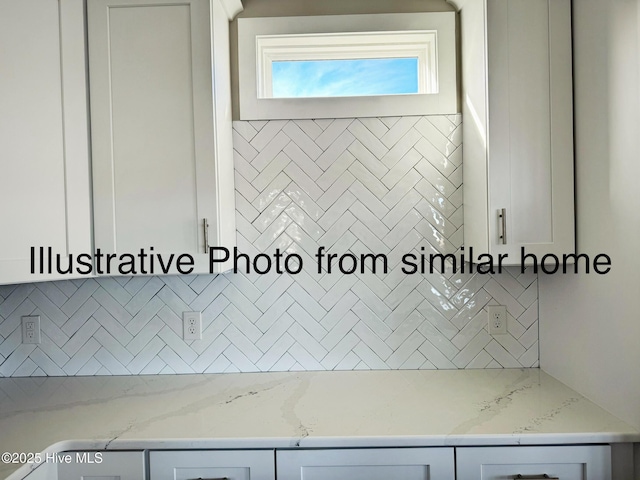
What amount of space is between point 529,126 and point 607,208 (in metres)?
0.39

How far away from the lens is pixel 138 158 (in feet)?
5.42

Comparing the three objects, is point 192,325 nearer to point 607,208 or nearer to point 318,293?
point 318,293

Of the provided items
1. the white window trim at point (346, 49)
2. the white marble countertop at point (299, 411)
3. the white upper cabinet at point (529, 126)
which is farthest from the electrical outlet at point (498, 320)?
the white window trim at point (346, 49)

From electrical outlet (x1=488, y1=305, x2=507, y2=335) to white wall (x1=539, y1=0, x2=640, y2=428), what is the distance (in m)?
0.25

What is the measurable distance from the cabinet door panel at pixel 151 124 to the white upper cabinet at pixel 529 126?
1022 millimetres

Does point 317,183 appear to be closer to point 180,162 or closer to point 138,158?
point 180,162

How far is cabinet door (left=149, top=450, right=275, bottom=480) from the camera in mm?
1353

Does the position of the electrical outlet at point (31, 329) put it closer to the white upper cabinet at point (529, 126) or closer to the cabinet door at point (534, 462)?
the cabinet door at point (534, 462)

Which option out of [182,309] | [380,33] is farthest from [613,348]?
[182,309]

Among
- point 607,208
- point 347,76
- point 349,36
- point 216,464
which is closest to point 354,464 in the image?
point 216,464

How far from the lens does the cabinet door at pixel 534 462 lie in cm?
134

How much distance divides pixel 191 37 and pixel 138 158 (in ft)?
1.55

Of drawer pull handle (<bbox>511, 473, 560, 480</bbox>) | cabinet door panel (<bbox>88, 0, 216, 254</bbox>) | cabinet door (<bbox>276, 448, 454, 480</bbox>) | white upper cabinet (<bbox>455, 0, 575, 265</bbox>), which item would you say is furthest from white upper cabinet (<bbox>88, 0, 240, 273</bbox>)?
drawer pull handle (<bbox>511, 473, 560, 480</bbox>)

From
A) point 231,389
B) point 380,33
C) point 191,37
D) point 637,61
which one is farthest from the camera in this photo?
point 380,33
